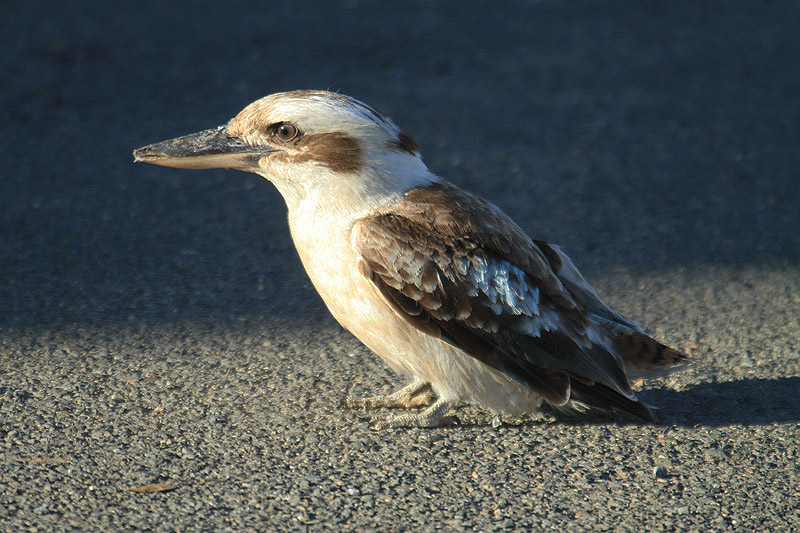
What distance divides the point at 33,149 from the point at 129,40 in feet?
6.28

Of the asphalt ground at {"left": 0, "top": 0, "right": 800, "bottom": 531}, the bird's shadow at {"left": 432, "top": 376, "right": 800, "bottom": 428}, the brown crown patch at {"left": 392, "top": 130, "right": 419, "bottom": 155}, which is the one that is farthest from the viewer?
the bird's shadow at {"left": 432, "top": 376, "right": 800, "bottom": 428}

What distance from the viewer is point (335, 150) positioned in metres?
3.61

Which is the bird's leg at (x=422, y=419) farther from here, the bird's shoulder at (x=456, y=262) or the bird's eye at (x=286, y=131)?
the bird's eye at (x=286, y=131)

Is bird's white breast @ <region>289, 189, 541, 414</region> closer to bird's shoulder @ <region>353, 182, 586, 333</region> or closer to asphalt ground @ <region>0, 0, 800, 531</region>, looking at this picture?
bird's shoulder @ <region>353, 182, 586, 333</region>

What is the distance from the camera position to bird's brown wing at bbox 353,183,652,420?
136 inches

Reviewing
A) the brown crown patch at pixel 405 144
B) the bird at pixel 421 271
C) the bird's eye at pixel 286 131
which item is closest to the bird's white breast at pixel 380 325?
the bird at pixel 421 271

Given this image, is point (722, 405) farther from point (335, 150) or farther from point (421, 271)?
point (335, 150)

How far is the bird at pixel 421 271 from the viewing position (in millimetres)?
3475

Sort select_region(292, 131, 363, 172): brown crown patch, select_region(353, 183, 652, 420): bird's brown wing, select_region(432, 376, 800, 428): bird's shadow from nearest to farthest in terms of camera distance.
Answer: select_region(353, 183, 652, 420): bird's brown wing < select_region(292, 131, 363, 172): brown crown patch < select_region(432, 376, 800, 428): bird's shadow

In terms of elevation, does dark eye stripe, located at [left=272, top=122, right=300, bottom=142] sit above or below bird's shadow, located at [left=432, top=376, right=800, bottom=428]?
above

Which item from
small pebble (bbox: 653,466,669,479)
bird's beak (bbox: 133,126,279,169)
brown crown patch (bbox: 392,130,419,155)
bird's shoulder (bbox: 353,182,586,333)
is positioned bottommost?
small pebble (bbox: 653,466,669,479)

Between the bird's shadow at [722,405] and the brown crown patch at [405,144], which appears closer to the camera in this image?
the brown crown patch at [405,144]

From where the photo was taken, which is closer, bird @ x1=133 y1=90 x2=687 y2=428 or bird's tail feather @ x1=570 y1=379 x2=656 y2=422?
bird @ x1=133 y1=90 x2=687 y2=428

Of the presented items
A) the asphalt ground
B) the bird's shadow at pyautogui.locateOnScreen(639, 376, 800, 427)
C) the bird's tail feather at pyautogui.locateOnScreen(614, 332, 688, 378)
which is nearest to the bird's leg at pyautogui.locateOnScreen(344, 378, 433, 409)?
the asphalt ground
